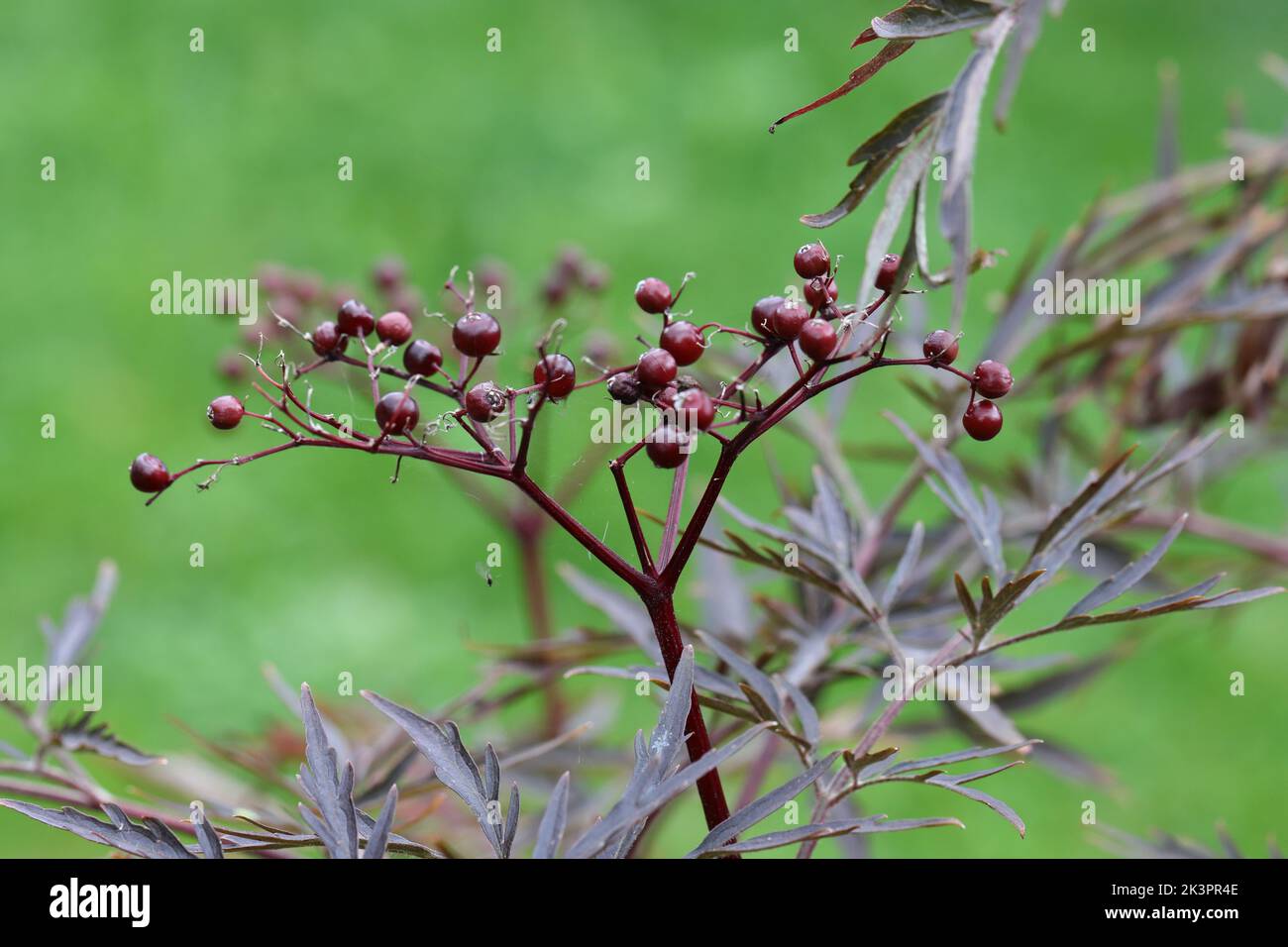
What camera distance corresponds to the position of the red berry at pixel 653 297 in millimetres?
549

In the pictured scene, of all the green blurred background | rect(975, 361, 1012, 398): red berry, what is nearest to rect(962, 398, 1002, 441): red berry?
rect(975, 361, 1012, 398): red berry

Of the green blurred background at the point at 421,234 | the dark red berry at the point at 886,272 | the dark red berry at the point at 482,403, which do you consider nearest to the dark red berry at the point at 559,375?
the dark red berry at the point at 482,403

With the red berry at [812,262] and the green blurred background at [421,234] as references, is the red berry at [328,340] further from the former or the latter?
the green blurred background at [421,234]

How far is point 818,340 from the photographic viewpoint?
0.49 meters

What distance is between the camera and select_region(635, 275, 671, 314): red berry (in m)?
0.55

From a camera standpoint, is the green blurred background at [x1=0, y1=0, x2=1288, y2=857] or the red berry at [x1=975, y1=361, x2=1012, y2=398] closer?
the red berry at [x1=975, y1=361, x2=1012, y2=398]

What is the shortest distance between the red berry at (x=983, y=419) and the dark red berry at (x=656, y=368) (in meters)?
0.13

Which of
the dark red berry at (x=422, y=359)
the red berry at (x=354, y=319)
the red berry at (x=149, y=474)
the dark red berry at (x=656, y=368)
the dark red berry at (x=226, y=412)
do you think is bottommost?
the red berry at (x=149, y=474)

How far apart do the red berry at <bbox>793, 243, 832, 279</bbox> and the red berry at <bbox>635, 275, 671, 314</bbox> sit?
0.06m

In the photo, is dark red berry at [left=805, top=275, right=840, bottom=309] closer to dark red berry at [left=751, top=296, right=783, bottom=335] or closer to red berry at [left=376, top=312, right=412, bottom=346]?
dark red berry at [left=751, top=296, right=783, bottom=335]

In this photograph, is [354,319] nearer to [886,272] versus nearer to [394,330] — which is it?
[394,330]

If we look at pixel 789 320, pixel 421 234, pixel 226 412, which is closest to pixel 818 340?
pixel 789 320

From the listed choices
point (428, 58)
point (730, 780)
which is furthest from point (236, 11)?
point (730, 780)

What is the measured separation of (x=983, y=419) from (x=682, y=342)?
0.13 meters
